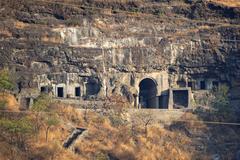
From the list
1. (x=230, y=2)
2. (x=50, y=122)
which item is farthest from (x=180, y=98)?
(x=50, y=122)

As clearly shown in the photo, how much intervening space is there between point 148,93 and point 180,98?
3.11 m

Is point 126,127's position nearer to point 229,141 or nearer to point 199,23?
point 229,141

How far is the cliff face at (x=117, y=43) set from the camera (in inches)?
2344

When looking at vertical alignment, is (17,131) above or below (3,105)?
below

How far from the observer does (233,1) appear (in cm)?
6844

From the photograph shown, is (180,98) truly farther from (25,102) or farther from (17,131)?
(17,131)

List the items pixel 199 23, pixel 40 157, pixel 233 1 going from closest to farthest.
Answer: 1. pixel 40 157
2. pixel 199 23
3. pixel 233 1

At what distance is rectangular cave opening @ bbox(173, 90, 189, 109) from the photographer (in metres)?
61.2

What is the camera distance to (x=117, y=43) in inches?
2435

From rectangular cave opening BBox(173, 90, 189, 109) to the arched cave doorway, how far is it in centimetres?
142

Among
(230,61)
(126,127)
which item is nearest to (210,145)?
(126,127)

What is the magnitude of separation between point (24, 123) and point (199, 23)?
17.4m

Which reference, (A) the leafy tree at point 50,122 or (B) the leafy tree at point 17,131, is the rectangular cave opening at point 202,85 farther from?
(B) the leafy tree at point 17,131

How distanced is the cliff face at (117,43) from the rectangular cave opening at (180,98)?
1105mm
